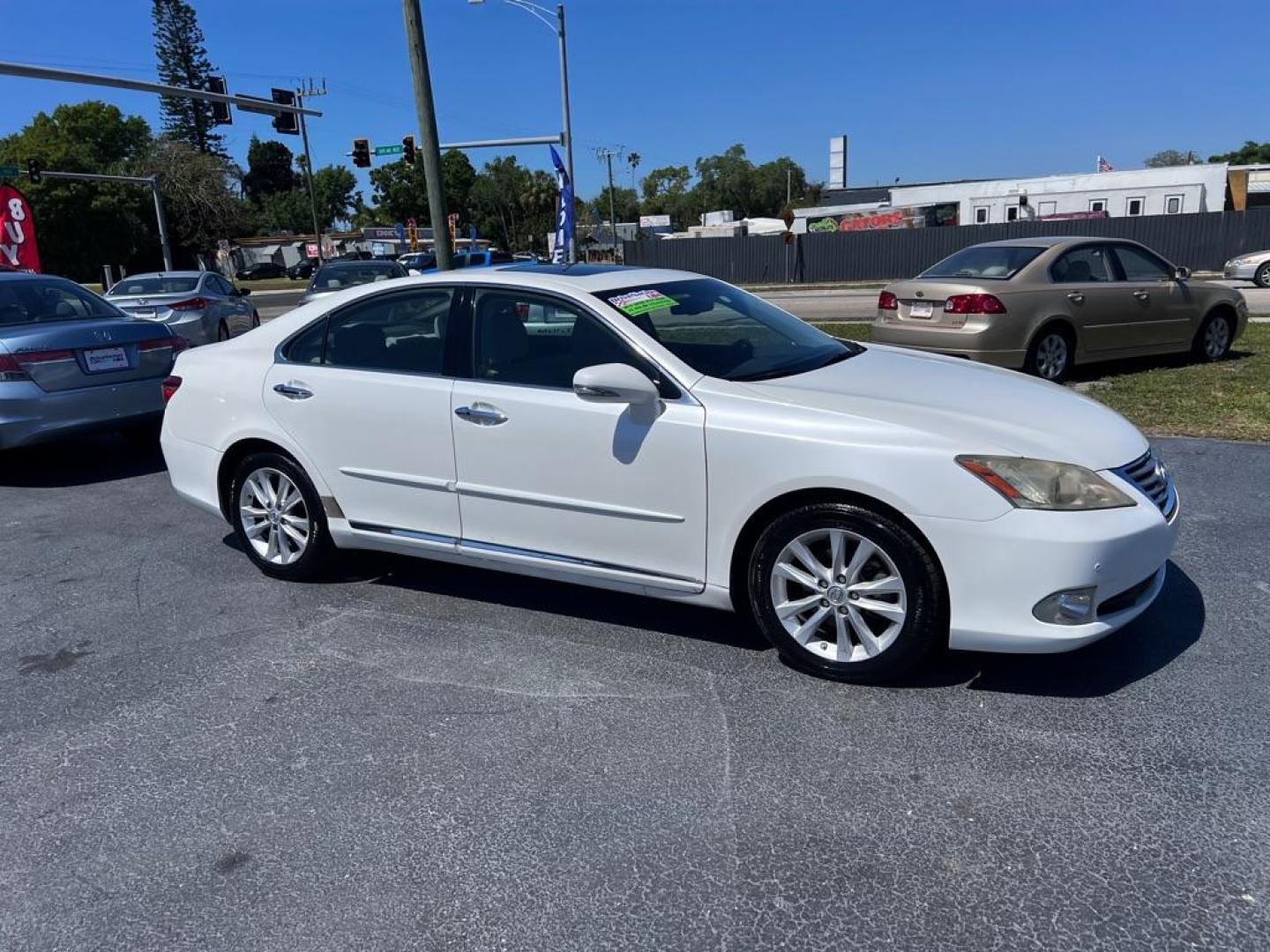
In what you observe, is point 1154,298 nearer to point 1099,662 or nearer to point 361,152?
point 1099,662

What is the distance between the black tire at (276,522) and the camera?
4.86 m

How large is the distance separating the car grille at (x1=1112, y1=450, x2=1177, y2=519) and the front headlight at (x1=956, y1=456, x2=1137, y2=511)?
18 centimetres

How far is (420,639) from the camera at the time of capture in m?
4.30

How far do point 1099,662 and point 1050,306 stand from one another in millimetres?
6443

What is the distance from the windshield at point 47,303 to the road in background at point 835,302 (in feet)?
25.5

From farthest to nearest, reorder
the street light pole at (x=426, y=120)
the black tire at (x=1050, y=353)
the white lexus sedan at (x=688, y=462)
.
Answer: the street light pole at (x=426, y=120)
the black tire at (x=1050, y=353)
the white lexus sedan at (x=688, y=462)

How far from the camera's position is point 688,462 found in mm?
3758

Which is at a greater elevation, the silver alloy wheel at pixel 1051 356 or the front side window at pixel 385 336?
the front side window at pixel 385 336

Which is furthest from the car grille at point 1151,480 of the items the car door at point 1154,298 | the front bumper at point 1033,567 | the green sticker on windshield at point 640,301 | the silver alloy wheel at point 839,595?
the car door at point 1154,298

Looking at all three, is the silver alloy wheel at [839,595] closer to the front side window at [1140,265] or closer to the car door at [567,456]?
the car door at [567,456]

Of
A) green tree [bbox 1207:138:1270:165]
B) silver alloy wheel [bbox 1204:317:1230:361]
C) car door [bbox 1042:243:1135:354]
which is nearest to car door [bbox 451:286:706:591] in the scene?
car door [bbox 1042:243:1135:354]

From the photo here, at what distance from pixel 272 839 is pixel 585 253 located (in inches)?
2042

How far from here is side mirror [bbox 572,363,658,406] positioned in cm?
375

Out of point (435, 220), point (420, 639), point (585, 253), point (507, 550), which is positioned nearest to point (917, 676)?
point (507, 550)
